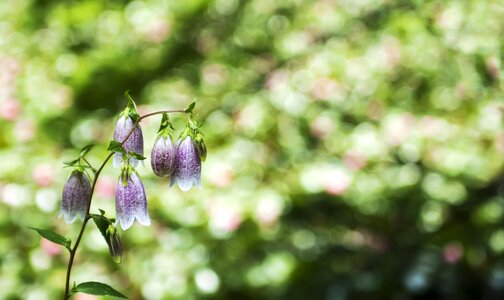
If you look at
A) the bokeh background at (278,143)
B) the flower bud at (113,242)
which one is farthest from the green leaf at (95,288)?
the bokeh background at (278,143)

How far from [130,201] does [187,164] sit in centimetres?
14

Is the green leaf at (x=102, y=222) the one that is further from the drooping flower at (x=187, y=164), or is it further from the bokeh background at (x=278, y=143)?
the bokeh background at (x=278, y=143)

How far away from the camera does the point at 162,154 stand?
4.56 feet

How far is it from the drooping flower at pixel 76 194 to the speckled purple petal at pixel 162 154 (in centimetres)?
17

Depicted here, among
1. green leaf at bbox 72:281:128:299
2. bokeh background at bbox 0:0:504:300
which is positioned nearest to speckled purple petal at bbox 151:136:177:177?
green leaf at bbox 72:281:128:299

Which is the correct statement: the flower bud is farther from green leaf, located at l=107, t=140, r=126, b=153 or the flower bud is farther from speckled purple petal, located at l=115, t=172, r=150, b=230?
green leaf, located at l=107, t=140, r=126, b=153

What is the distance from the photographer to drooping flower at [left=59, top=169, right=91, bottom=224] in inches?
57.7

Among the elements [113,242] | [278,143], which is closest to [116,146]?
[113,242]

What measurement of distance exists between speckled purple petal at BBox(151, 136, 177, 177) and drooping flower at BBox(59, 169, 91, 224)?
175 millimetres

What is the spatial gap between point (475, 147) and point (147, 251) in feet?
5.62

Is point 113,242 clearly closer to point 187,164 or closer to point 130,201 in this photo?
point 130,201

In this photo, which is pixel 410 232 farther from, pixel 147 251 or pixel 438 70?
pixel 147 251

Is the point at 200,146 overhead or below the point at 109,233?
overhead

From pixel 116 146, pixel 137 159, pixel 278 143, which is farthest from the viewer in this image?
pixel 278 143
